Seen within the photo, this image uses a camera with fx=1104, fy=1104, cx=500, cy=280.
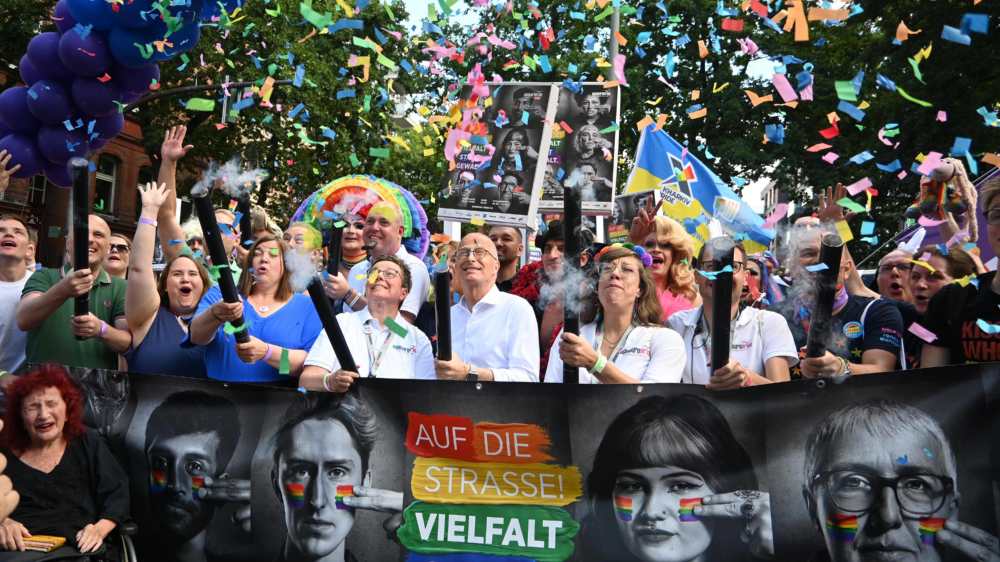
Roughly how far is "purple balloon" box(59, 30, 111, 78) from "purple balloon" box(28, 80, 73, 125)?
26 centimetres

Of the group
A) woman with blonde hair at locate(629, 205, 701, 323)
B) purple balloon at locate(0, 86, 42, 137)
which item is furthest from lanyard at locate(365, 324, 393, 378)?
purple balloon at locate(0, 86, 42, 137)

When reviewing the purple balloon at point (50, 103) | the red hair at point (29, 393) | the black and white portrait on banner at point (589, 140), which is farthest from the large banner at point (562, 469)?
the black and white portrait on banner at point (589, 140)

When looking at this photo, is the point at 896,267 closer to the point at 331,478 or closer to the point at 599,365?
the point at 599,365

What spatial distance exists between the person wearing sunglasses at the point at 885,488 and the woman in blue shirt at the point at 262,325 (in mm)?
2551

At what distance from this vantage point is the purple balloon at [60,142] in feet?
25.0

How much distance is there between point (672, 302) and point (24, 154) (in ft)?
15.3

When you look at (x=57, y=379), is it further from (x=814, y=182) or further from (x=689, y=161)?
(x=814, y=182)

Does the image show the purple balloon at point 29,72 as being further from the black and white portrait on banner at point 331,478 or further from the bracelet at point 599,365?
the bracelet at point 599,365

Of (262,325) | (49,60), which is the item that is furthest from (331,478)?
(49,60)

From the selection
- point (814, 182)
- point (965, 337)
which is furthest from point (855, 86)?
point (814, 182)

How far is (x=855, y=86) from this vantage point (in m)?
4.86

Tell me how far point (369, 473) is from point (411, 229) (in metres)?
3.19

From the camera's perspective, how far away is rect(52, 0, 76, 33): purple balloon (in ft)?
24.8

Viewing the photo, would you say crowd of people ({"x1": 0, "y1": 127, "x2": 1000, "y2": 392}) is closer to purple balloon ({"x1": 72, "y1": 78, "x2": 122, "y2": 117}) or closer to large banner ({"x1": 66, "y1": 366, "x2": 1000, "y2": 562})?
large banner ({"x1": 66, "y1": 366, "x2": 1000, "y2": 562})
